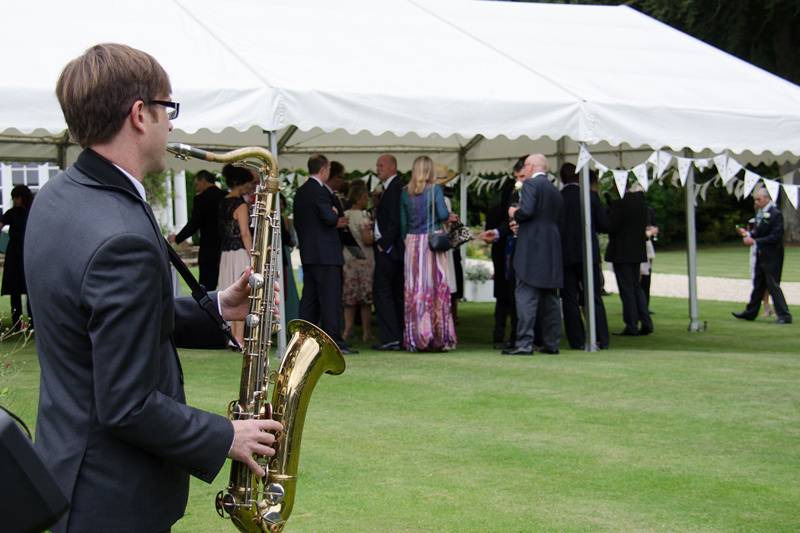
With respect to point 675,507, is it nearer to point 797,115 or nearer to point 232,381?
point 232,381

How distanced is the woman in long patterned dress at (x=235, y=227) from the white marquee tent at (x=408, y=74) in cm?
80

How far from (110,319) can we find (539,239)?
33.0ft

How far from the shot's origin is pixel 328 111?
1137cm

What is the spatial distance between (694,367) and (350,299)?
4.55m

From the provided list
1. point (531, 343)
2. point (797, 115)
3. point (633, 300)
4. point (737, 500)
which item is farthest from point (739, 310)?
point (737, 500)

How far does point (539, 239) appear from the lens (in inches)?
485

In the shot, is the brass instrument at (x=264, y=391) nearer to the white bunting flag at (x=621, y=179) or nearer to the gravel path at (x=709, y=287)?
the white bunting flag at (x=621, y=179)

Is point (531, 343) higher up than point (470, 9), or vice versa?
point (470, 9)

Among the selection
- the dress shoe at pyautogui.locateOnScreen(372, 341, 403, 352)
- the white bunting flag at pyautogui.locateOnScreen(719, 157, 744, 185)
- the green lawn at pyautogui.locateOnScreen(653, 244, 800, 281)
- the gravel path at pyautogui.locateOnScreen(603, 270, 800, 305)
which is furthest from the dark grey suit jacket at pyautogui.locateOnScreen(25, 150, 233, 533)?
the green lawn at pyautogui.locateOnScreen(653, 244, 800, 281)

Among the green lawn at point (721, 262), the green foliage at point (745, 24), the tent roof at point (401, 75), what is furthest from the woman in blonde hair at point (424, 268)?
the green foliage at point (745, 24)

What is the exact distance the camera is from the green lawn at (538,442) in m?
6.07

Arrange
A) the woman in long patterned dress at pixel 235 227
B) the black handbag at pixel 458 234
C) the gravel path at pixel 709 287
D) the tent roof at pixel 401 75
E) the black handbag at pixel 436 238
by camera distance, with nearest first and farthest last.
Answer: the tent roof at pixel 401 75, the woman in long patterned dress at pixel 235 227, the black handbag at pixel 436 238, the black handbag at pixel 458 234, the gravel path at pixel 709 287

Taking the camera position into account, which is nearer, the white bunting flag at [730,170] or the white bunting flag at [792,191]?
the white bunting flag at [730,170]

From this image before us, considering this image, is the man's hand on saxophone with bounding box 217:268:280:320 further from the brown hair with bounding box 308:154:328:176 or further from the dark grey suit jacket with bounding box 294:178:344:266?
the brown hair with bounding box 308:154:328:176
